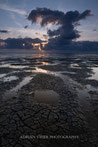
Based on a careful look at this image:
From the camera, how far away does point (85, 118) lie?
609 cm

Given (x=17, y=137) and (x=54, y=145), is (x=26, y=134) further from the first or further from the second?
(x=54, y=145)

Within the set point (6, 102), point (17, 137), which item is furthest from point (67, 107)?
point (6, 102)

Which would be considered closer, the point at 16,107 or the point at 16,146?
the point at 16,146

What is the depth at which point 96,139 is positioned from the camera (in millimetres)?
4516

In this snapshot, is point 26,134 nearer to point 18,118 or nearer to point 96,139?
point 18,118

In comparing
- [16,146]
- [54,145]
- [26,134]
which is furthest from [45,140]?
[16,146]

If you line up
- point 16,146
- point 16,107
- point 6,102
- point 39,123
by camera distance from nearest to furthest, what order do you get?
point 16,146 < point 39,123 < point 16,107 < point 6,102

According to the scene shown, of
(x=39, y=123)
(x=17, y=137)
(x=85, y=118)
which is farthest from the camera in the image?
(x=85, y=118)

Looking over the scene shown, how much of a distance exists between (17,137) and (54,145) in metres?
1.98

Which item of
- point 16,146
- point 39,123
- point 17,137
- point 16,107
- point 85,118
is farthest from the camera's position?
point 16,107

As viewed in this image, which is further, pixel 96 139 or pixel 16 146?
pixel 96 139

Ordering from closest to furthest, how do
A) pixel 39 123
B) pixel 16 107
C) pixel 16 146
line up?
1. pixel 16 146
2. pixel 39 123
3. pixel 16 107

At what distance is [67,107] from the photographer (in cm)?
716

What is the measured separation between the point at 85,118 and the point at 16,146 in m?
4.77
